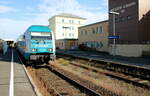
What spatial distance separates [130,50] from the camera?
106 feet

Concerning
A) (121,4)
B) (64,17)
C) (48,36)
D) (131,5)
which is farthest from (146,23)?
(64,17)

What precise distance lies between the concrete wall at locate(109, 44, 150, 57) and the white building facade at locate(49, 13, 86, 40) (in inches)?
2178

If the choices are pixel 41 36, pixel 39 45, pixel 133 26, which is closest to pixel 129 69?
pixel 39 45

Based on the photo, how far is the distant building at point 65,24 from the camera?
91887 mm

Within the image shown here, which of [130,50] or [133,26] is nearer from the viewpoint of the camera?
[130,50]

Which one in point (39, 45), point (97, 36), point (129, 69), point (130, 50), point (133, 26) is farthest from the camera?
point (97, 36)

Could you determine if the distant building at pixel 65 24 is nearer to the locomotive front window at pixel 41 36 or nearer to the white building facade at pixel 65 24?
the white building facade at pixel 65 24

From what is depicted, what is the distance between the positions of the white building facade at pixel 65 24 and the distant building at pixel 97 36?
3521 cm

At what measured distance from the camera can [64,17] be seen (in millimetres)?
94688

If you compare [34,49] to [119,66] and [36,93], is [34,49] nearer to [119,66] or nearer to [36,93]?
[119,66]

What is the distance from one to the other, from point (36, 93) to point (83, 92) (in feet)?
7.15

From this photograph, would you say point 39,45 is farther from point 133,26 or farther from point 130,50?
point 133,26

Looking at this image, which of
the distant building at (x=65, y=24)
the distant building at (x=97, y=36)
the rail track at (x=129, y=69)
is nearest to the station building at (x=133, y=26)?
the distant building at (x=97, y=36)

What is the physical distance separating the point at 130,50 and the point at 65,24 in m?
65.1
